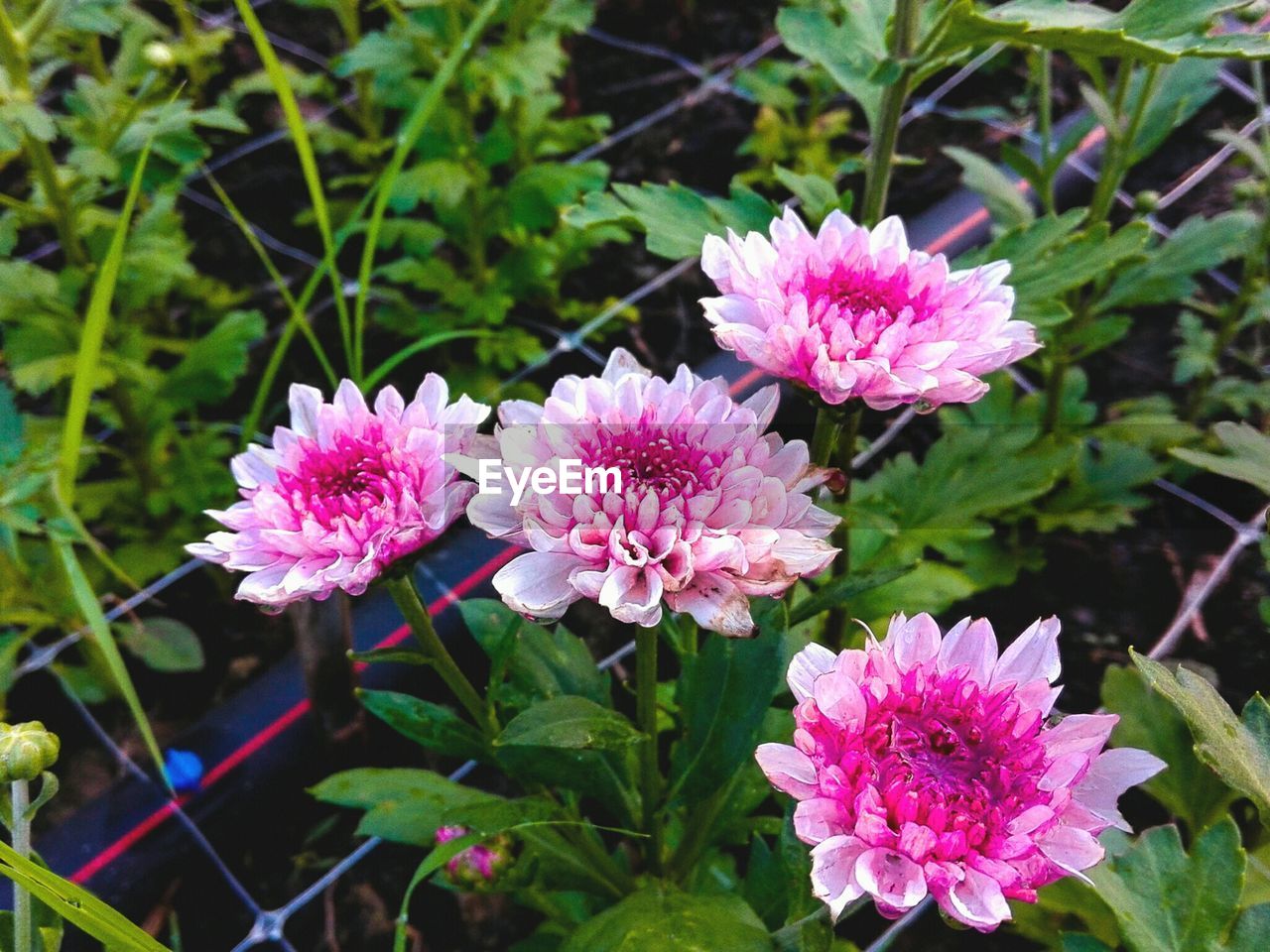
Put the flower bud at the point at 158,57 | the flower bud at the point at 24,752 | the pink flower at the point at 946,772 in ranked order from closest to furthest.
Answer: the pink flower at the point at 946,772
the flower bud at the point at 24,752
the flower bud at the point at 158,57

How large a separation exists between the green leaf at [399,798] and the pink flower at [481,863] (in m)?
0.05

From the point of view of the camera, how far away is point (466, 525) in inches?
58.1

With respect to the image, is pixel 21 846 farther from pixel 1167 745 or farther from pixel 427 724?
pixel 1167 745

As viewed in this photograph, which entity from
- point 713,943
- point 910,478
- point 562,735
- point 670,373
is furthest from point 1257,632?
point 562,735

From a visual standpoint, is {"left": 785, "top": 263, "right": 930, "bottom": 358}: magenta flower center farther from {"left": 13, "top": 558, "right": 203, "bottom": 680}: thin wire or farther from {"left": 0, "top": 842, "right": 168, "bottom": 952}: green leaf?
{"left": 13, "top": 558, "right": 203, "bottom": 680}: thin wire

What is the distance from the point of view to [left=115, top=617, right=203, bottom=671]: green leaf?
1.39m

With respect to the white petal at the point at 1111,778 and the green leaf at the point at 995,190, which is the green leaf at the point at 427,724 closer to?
the white petal at the point at 1111,778

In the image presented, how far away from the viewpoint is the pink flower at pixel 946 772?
578 mm

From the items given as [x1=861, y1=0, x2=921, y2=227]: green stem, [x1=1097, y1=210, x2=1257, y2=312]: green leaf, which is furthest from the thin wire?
[x1=1097, y1=210, x2=1257, y2=312]: green leaf

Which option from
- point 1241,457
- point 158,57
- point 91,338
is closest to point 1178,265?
point 1241,457

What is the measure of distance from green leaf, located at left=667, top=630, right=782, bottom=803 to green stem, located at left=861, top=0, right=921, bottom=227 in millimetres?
439

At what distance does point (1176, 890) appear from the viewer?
741 mm

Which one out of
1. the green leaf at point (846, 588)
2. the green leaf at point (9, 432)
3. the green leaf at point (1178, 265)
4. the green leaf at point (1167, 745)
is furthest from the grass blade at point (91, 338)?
the green leaf at point (1178, 265)

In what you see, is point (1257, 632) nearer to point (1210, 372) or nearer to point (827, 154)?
point (1210, 372)
